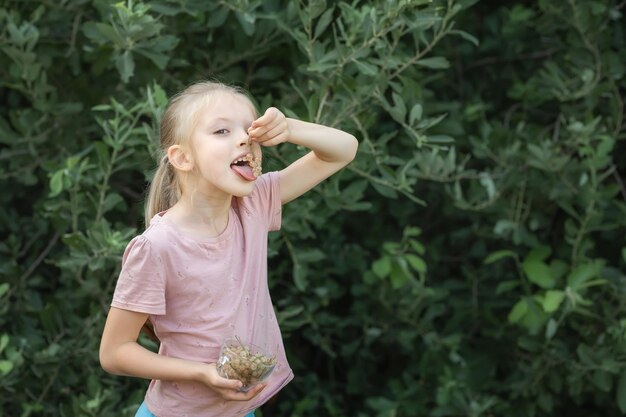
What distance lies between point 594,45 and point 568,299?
0.84m

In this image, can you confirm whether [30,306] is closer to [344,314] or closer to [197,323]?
[344,314]

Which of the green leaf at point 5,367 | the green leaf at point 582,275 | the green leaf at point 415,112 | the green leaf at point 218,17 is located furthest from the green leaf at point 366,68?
the green leaf at point 5,367

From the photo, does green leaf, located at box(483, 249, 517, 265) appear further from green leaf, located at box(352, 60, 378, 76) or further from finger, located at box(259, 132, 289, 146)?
finger, located at box(259, 132, 289, 146)

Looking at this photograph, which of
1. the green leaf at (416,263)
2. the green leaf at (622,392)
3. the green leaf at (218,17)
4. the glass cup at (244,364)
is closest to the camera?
the glass cup at (244,364)

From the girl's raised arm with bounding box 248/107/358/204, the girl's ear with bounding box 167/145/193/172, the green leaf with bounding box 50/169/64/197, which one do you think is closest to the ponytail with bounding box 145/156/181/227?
the girl's ear with bounding box 167/145/193/172

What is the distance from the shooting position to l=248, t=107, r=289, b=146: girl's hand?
208cm

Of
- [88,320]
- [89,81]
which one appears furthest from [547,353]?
[89,81]

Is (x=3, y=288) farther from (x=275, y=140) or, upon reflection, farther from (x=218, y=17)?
(x=275, y=140)

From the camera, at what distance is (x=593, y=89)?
3637mm

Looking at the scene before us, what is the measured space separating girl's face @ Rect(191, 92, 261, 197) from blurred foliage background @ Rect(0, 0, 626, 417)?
81cm

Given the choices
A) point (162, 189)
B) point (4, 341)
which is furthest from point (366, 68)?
point (4, 341)

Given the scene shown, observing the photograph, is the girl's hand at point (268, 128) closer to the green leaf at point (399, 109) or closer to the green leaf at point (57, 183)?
the green leaf at point (399, 109)

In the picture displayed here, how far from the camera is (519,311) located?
11.8 feet

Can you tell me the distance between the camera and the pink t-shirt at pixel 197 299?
6.82 feet
